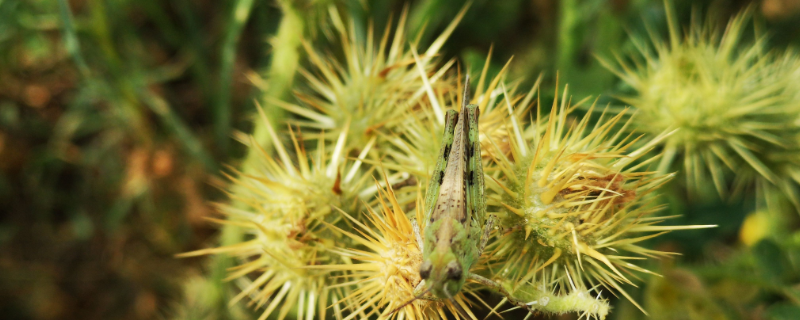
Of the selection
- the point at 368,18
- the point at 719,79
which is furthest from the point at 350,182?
the point at 719,79

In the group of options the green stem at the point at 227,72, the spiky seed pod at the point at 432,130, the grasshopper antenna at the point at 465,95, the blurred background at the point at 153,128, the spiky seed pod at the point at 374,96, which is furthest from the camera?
the blurred background at the point at 153,128

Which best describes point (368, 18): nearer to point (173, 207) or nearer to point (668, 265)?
point (173, 207)

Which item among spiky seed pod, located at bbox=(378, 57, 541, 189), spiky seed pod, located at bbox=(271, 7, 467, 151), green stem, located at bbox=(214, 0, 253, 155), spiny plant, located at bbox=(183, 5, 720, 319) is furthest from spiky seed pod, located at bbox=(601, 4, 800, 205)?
green stem, located at bbox=(214, 0, 253, 155)

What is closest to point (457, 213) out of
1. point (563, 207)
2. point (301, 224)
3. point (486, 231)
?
point (486, 231)

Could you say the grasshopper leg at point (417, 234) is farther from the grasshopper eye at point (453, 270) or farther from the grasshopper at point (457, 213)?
the grasshopper eye at point (453, 270)

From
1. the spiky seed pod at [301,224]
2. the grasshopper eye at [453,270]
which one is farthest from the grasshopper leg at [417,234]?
the spiky seed pod at [301,224]

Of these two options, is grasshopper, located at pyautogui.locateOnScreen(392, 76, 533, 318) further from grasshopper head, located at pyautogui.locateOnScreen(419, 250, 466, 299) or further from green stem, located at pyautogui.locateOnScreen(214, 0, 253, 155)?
green stem, located at pyautogui.locateOnScreen(214, 0, 253, 155)
